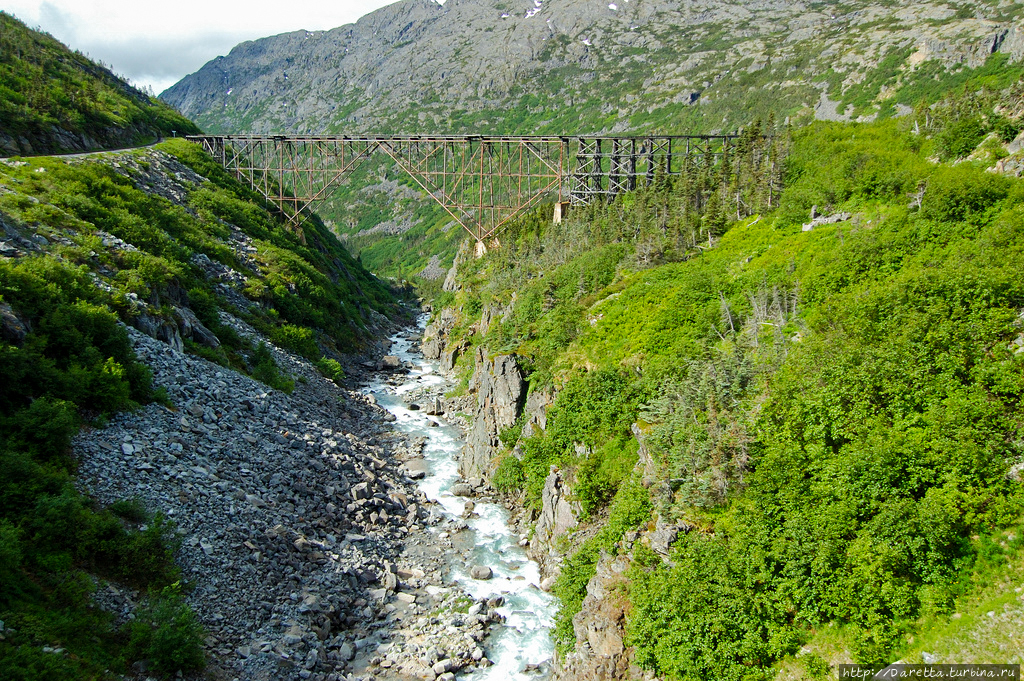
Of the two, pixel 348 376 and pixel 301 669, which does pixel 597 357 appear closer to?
pixel 301 669

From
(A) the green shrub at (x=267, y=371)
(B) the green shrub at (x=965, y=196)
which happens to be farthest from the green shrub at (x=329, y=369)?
(B) the green shrub at (x=965, y=196)

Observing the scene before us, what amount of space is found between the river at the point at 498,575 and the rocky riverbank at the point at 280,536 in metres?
0.60

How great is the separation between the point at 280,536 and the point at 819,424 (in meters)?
17.9

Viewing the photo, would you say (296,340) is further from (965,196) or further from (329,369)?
(965,196)

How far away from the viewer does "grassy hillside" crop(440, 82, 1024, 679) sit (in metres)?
12.3

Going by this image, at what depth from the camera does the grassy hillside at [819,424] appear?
1230 centimetres

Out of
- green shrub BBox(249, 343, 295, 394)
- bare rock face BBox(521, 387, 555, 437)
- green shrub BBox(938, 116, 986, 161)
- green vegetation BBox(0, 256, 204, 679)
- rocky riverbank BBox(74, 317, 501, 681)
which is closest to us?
green vegetation BBox(0, 256, 204, 679)

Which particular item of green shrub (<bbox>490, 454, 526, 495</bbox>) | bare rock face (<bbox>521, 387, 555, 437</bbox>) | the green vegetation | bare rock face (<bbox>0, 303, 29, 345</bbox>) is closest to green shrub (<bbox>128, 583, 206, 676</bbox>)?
the green vegetation

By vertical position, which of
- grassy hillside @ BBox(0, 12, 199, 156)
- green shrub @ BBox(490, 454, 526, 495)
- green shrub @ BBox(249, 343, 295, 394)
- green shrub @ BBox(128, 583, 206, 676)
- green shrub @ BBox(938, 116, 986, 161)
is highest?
grassy hillside @ BBox(0, 12, 199, 156)

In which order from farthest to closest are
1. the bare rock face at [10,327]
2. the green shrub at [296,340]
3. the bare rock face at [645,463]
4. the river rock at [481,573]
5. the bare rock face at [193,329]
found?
the green shrub at [296,340], the bare rock face at [193,329], the river rock at [481,573], the bare rock face at [10,327], the bare rock face at [645,463]

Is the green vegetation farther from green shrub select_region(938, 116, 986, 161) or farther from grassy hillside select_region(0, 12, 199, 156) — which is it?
green shrub select_region(938, 116, 986, 161)

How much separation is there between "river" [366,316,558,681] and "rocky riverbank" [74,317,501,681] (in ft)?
1.98

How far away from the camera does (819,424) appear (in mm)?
15648

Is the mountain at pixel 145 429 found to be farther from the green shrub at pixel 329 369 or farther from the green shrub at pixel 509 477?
the green shrub at pixel 509 477
